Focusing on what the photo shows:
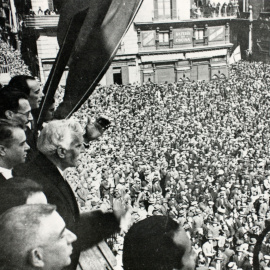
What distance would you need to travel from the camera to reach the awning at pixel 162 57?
23.8 metres

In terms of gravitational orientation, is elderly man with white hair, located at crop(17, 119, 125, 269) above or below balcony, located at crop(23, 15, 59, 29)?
below

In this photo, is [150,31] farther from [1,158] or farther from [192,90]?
[1,158]

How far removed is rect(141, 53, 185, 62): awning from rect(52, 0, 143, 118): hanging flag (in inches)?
872

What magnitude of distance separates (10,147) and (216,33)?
986 inches

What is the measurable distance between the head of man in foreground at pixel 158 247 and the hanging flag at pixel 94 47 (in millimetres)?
810

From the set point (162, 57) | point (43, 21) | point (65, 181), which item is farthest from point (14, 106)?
point (162, 57)

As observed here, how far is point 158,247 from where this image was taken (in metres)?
1.39

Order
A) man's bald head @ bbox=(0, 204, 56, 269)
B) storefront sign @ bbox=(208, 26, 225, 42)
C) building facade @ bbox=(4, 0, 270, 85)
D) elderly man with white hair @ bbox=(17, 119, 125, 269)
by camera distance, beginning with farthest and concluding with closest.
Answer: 1. storefront sign @ bbox=(208, 26, 225, 42)
2. building facade @ bbox=(4, 0, 270, 85)
3. elderly man with white hair @ bbox=(17, 119, 125, 269)
4. man's bald head @ bbox=(0, 204, 56, 269)

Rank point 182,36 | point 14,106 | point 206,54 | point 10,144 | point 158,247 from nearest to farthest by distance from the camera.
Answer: point 158,247 < point 10,144 < point 14,106 < point 182,36 < point 206,54

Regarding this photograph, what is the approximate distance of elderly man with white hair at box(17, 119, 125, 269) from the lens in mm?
1865

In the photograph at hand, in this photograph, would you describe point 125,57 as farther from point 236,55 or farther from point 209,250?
point 209,250

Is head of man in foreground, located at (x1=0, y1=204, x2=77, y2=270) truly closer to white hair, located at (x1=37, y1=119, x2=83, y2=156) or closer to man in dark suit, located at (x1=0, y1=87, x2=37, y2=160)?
white hair, located at (x1=37, y1=119, x2=83, y2=156)

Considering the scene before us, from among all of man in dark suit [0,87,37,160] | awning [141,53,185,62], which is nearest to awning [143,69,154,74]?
awning [141,53,185,62]

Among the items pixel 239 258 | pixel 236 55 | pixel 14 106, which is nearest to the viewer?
pixel 14 106
